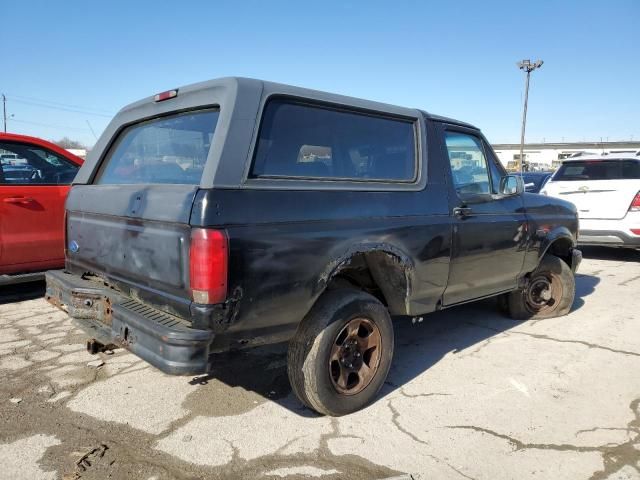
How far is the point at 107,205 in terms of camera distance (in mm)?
3100

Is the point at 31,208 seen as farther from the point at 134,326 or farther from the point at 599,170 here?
the point at 599,170

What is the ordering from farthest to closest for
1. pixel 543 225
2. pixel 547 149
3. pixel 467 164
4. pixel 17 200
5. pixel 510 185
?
1. pixel 547 149
2. pixel 17 200
3. pixel 543 225
4. pixel 510 185
5. pixel 467 164

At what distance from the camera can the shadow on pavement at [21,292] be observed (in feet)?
18.5

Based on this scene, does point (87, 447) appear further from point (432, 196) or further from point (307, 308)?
point (432, 196)

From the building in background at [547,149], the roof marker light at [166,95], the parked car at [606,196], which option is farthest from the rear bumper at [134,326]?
the building in background at [547,149]

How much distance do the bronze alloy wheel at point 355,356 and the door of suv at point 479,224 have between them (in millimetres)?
871

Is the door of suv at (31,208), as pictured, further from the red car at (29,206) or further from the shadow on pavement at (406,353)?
the shadow on pavement at (406,353)

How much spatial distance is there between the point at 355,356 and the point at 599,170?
291 inches

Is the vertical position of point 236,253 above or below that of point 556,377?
above

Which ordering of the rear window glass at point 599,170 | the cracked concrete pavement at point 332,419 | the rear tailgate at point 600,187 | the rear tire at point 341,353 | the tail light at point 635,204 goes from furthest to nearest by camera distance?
the rear window glass at point 599,170 < the rear tailgate at point 600,187 < the tail light at point 635,204 < the rear tire at point 341,353 < the cracked concrete pavement at point 332,419

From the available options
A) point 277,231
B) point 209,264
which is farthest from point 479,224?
point 209,264

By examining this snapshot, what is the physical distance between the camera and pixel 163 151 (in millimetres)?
3193

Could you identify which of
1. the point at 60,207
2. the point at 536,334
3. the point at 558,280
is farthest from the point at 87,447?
the point at 558,280

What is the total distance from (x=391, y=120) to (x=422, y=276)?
3.83 ft
